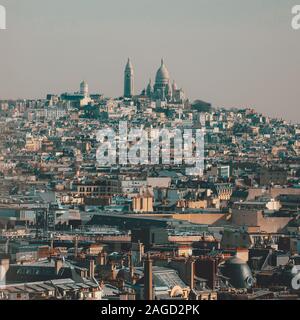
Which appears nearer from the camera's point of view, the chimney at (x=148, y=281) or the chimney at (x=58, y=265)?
the chimney at (x=148, y=281)

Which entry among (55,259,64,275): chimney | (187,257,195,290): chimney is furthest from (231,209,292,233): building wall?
(55,259,64,275): chimney

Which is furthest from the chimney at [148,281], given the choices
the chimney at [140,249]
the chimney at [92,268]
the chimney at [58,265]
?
the chimney at [140,249]

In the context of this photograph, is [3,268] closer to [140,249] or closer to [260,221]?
[140,249]

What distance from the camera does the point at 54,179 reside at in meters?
41.2

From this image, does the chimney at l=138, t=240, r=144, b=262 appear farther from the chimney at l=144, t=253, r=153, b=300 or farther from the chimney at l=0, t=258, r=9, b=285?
the chimney at l=0, t=258, r=9, b=285

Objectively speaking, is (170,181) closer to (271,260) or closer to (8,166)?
(8,166)

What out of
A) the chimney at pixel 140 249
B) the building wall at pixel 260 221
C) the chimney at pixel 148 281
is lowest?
the chimney at pixel 148 281

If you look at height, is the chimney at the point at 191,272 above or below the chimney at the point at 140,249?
below

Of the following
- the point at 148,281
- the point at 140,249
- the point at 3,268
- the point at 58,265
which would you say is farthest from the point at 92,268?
the point at 140,249

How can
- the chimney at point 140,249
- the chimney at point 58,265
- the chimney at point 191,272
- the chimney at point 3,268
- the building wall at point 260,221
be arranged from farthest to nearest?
the building wall at point 260,221 → the chimney at point 140,249 → the chimney at point 58,265 → the chimney at point 191,272 → the chimney at point 3,268

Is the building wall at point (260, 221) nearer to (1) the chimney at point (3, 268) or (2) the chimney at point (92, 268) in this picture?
(2) the chimney at point (92, 268)

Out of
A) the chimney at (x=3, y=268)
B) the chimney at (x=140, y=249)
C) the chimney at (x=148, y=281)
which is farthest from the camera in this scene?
the chimney at (x=140, y=249)
